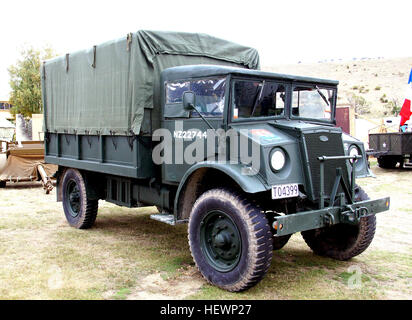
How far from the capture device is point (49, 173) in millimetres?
13312

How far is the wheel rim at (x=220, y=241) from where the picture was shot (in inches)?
182

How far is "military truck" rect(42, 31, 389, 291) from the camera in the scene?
14.8 feet

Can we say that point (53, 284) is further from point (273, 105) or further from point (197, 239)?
point (273, 105)

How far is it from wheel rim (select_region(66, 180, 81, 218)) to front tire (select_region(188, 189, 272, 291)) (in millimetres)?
3605

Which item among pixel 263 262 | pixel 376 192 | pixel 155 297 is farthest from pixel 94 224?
pixel 376 192

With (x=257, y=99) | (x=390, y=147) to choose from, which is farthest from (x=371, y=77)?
(x=257, y=99)

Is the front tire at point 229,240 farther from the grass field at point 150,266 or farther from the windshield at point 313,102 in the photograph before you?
the windshield at point 313,102

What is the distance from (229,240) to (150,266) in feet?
4.42

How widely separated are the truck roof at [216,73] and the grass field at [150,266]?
7.57 feet

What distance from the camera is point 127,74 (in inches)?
242

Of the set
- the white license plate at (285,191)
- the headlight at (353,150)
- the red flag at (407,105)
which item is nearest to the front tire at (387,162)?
the red flag at (407,105)

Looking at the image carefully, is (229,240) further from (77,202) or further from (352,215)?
(77,202)

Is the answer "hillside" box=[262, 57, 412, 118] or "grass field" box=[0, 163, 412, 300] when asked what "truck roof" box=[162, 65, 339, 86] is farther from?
"hillside" box=[262, 57, 412, 118]
